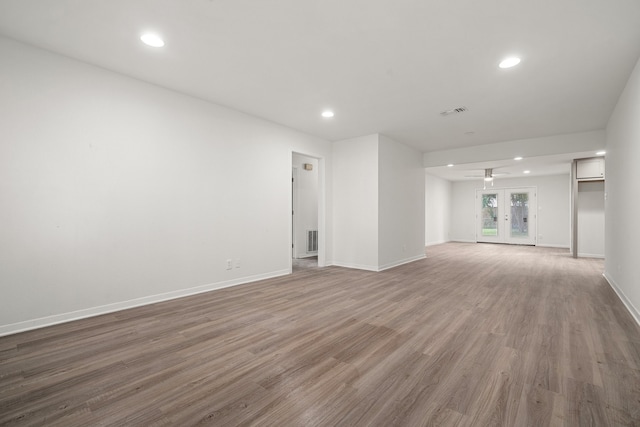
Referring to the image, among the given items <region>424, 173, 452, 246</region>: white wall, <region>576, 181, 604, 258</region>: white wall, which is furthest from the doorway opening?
<region>576, 181, 604, 258</region>: white wall

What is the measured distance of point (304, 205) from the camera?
745cm

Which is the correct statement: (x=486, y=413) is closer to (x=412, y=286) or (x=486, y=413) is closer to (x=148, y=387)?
(x=148, y=387)

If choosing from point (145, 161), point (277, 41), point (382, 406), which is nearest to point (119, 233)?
point (145, 161)

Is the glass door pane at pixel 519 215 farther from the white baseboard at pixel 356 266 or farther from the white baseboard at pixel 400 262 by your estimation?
the white baseboard at pixel 356 266

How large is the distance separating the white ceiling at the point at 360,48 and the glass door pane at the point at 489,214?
761 cm

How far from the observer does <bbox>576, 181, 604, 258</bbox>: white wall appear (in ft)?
25.0

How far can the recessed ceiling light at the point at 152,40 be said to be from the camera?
103 inches

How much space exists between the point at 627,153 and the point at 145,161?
5816 millimetres

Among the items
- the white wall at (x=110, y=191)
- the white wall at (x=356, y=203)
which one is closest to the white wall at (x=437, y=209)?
the white wall at (x=356, y=203)

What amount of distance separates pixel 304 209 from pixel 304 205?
4.1 inches

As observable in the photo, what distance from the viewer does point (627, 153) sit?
3.43 m

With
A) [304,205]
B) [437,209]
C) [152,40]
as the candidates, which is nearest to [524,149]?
[304,205]

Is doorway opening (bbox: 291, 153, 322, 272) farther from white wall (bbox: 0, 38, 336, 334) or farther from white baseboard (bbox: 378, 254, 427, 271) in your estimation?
white wall (bbox: 0, 38, 336, 334)

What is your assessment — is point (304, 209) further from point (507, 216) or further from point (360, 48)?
point (507, 216)
